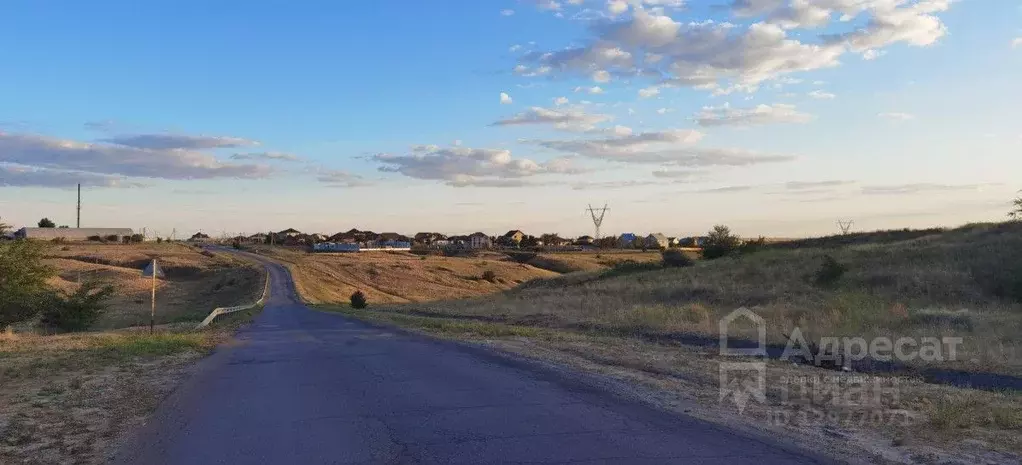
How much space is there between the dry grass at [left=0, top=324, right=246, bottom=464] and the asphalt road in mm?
428

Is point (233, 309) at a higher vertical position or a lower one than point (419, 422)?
lower

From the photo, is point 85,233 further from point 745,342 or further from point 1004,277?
point 745,342

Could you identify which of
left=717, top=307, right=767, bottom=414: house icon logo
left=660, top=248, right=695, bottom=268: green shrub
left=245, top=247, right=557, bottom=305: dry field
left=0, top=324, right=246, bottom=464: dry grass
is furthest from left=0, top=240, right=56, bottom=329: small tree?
left=660, top=248, right=695, bottom=268: green shrub

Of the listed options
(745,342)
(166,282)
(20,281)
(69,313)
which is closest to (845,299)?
(745,342)

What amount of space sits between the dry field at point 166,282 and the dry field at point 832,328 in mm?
22999

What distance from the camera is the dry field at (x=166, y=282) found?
51219 millimetres

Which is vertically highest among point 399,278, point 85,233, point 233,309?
point 85,233

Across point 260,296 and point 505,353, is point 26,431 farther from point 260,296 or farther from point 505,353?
point 260,296

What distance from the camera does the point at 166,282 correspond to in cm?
8038

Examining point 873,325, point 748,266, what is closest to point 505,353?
point 873,325

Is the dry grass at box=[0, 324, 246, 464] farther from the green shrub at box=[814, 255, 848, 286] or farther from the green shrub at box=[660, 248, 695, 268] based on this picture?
the green shrub at box=[660, 248, 695, 268]

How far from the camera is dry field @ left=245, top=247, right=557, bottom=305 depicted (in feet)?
245

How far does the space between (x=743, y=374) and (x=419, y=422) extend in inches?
252

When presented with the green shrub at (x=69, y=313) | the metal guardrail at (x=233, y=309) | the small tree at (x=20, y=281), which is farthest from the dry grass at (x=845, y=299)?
the small tree at (x=20, y=281)
